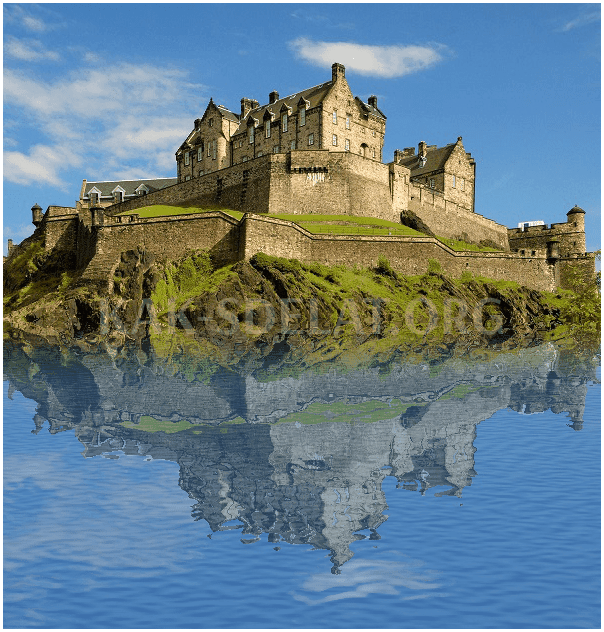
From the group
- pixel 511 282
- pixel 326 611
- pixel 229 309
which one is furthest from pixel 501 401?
pixel 511 282

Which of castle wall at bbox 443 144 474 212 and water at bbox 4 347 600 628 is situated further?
castle wall at bbox 443 144 474 212

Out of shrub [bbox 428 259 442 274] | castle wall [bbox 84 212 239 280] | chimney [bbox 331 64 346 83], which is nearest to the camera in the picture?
castle wall [bbox 84 212 239 280]

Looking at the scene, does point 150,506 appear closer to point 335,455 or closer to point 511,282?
point 335,455

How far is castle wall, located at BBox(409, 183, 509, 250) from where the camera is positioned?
3317 inches

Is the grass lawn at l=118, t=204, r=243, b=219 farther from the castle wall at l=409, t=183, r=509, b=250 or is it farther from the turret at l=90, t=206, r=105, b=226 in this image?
the castle wall at l=409, t=183, r=509, b=250

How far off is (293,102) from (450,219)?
24.3 m

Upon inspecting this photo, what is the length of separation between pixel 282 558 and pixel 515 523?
543 centimetres

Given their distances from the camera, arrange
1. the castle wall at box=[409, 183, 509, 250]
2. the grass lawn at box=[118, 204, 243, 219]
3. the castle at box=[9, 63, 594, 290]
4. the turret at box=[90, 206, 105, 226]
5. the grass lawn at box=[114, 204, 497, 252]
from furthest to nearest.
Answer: the castle wall at box=[409, 183, 509, 250], the grass lawn at box=[118, 204, 243, 219], the grass lawn at box=[114, 204, 497, 252], the turret at box=[90, 206, 105, 226], the castle at box=[9, 63, 594, 290]

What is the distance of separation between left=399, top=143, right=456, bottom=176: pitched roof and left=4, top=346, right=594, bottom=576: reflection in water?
54.6m

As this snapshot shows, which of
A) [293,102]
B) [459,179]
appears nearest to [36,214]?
[293,102]

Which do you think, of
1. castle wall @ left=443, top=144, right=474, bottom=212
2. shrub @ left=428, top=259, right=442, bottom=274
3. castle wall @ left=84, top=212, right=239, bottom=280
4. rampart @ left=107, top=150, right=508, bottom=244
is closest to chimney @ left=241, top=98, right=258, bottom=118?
rampart @ left=107, top=150, right=508, bottom=244

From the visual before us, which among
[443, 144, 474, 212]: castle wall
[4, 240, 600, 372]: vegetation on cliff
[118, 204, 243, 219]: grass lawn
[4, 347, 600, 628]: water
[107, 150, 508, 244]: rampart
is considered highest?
[443, 144, 474, 212]: castle wall

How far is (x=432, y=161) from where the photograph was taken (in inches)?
3693

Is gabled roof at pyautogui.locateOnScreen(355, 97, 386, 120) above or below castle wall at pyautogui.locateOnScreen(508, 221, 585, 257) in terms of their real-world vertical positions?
above
